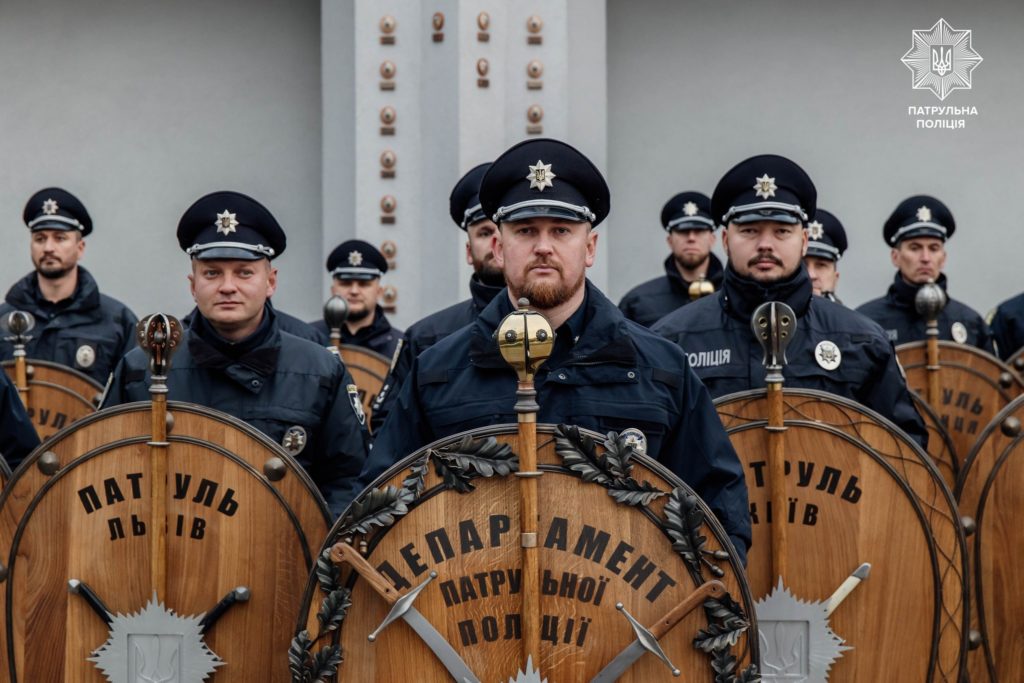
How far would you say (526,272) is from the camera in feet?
12.8

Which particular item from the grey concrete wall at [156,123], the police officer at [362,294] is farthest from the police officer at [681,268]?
the grey concrete wall at [156,123]

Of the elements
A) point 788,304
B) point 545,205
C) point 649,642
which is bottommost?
point 649,642

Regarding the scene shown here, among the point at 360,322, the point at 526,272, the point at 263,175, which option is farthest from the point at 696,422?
the point at 263,175

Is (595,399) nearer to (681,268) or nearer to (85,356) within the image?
(85,356)

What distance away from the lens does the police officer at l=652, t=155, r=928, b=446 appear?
16.9 ft

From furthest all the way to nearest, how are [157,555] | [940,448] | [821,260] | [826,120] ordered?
[826,120] → [821,260] → [940,448] → [157,555]

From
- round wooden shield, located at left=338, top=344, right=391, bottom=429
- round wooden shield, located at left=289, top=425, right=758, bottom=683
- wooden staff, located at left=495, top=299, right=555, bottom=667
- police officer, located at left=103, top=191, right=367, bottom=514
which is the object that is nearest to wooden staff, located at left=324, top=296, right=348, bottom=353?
round wooden shield, located at left=338, top=344, right=391, bottom=429

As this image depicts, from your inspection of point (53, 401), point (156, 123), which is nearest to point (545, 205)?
point (53, 401)

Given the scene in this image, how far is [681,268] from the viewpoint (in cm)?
968

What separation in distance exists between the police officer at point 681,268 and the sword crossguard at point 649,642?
6.11 metres

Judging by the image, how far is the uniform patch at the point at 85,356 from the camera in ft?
27.3

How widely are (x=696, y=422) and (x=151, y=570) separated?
148 cm

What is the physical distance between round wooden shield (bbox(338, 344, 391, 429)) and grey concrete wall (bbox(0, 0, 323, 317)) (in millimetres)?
4294

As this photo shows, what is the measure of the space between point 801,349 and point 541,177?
5.15ft
